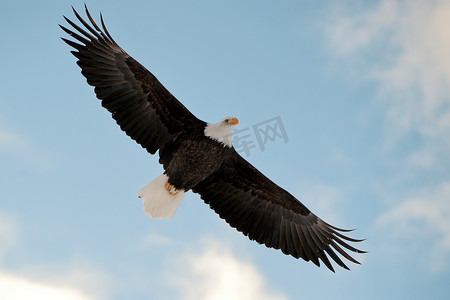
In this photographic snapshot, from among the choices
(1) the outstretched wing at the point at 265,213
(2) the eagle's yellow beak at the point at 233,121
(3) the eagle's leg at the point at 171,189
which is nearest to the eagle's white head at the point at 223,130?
(2) the eagle's yellow beak at the point at 233,121

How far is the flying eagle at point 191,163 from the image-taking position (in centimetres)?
884

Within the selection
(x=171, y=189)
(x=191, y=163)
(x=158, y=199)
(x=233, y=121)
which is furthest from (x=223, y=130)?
(x=158, y=199)

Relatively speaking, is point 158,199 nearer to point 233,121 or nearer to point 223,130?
point 223,130

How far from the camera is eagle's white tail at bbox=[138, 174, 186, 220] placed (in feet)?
31.1

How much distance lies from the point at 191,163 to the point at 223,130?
76 cm

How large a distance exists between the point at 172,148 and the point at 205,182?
95 cm

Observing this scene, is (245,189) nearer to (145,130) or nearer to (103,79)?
(145,130)

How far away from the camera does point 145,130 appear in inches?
357

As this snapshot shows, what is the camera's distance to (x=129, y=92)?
8906 mm

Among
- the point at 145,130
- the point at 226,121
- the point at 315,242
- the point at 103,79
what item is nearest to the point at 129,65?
the point at 103,79

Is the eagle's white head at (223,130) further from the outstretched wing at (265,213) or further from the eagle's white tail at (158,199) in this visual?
the eagle's white tail at (158,199)

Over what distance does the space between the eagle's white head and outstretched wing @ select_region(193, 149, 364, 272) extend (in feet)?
1.25

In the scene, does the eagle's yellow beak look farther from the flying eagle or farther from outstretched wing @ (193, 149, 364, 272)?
outstretched wing @ (193, 149, 364, 272)

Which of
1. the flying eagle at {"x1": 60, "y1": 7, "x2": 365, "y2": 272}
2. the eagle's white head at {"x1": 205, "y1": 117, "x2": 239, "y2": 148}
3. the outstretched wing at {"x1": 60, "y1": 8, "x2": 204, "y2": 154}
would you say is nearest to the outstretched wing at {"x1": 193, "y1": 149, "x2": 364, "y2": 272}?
the flying eagle at {"x1": 60, "y1": 7, "x2": 365, "y2": 272}
